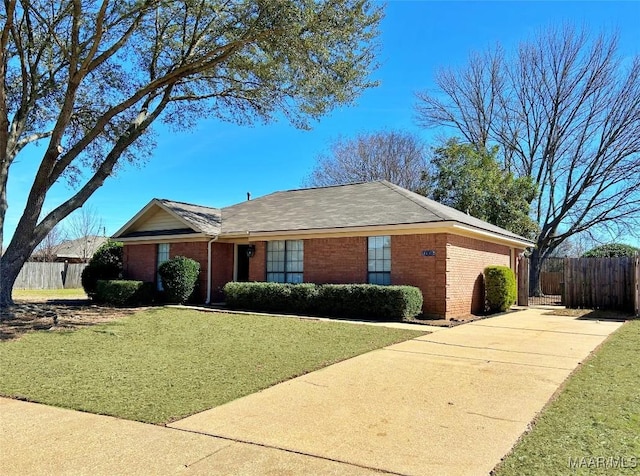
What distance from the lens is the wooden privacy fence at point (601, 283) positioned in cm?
1644

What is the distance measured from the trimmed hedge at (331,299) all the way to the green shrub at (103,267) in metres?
6.76

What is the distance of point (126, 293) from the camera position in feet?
57.5

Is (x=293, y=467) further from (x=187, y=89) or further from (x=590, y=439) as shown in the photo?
(x=187, y=89)

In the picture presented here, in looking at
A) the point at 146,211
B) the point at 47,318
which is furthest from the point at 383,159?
the point at 47,318

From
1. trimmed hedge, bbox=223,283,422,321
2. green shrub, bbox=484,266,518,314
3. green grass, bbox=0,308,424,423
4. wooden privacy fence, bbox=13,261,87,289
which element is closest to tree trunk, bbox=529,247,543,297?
green shrub, bbox=484,266,518,314

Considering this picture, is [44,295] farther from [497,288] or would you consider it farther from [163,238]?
[497,288]

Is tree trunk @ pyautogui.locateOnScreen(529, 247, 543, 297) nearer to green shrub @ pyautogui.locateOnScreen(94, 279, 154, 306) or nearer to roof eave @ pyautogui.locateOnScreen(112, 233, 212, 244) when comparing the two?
roof eave @ pyautogui.locateOnScreen(112, 233, 212, 244)

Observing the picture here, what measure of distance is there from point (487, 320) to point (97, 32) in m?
13.3

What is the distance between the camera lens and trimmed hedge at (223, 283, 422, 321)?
13172mm

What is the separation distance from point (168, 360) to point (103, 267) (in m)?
14.1

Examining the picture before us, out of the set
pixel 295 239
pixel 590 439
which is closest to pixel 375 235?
pixel 295 239

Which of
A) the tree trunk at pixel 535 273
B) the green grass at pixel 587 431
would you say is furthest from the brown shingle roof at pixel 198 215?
the tree trunk at pixel 535 273

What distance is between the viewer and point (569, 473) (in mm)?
3586

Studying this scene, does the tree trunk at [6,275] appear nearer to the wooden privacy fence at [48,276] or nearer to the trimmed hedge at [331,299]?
the trimmed hedge at [331,299]
